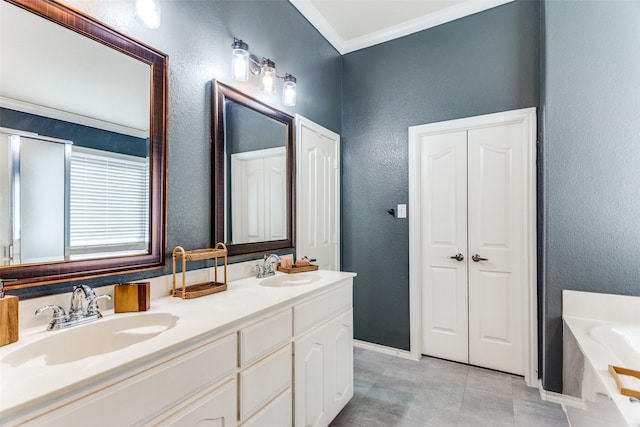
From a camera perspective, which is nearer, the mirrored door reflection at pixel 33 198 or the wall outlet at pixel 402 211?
the mirrored door reflection at pixel 33 198

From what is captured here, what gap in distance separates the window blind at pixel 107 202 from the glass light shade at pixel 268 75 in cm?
99

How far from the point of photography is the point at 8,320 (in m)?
0.97

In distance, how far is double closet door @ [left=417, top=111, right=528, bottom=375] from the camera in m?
2.54

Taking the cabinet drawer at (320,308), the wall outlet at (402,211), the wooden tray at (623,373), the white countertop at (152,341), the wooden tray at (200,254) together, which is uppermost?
the wall outlet at (402,211)

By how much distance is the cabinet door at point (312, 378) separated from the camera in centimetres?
157

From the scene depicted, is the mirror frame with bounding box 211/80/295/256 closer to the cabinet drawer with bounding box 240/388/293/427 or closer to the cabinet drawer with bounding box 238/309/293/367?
the cabinet drawer with bounding box 238/309/293/367

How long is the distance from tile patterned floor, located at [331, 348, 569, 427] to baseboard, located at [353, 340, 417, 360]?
0.33ft

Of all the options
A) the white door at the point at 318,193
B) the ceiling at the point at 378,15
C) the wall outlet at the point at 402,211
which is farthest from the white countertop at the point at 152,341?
the ceiling at the point at 378,15

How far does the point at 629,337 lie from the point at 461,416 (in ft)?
3.39

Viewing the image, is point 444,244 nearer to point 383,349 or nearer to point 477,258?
point 477,258

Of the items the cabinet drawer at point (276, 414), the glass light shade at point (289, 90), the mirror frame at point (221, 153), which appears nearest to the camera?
the cabinet drawer at point (276, 414)

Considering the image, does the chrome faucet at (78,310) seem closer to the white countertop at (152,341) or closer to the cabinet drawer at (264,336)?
the white countertop at (152,341)

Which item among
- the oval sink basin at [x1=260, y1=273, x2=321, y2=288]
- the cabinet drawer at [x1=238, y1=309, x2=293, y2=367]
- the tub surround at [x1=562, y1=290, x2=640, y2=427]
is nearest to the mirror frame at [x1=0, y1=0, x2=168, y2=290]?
the cabinet drawer at [x1=238, y1=309, x2=293, y2=367]

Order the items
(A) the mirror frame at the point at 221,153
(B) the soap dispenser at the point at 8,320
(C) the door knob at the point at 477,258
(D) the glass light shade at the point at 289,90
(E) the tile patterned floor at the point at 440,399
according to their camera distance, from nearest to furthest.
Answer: (B) the soap dispenser at the point at 8,320
(A) the mirror frame at the point at 221,153
(E) the tile patterned floor at the point at 440,399
(D) the glass light shade at the point at 289,90
(C) the door knob at the point at 477,258
